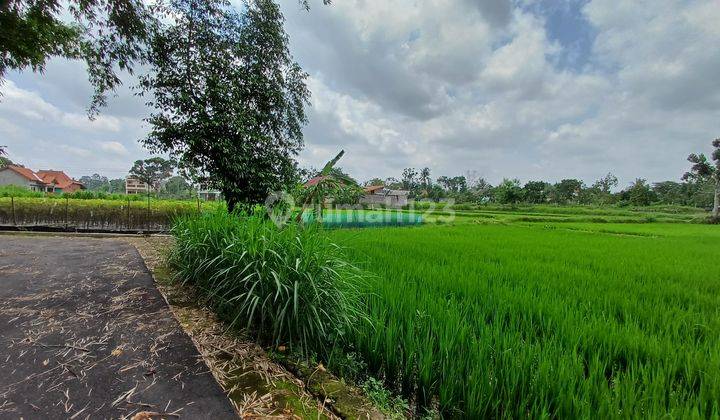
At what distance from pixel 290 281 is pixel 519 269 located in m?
3.73

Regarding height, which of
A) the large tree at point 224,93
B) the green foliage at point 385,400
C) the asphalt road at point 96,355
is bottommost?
the green foliage at point 385,400

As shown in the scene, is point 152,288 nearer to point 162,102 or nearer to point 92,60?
point 162,102

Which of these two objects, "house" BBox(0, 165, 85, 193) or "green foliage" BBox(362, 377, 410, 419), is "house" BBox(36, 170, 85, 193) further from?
"green foliage" BBox(362, 377, 410, 419)

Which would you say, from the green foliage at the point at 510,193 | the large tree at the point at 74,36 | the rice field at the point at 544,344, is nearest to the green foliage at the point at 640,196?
the green foliage at the point at 510,193

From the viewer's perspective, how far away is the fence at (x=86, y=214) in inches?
346

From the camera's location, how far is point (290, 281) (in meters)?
2.03

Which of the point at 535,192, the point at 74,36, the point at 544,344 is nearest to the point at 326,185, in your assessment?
the point at 544,344

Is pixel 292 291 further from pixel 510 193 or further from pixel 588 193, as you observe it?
pixel 588 193

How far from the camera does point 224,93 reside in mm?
5230

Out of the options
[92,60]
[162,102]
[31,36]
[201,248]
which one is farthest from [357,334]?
[92,60]

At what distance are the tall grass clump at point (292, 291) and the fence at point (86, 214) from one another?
756cm

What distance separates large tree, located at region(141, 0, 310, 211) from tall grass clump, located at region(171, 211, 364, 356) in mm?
3350

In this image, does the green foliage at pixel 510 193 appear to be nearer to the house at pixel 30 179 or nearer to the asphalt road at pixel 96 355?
the asphalt road at pixel 96 355

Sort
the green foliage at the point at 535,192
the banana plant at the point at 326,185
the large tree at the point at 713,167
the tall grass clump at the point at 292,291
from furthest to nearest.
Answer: the green foliage at the point at 535,192 → the large tree at the point at 713,167 → the banana plant at the point at 326,185 → the tall grass clump at the point at 292,291
